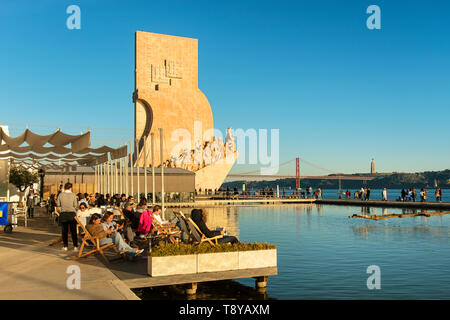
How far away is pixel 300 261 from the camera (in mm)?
9945

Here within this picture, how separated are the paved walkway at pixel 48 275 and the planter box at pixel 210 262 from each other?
611 millimetres

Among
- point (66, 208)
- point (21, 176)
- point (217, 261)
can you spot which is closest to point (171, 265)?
point (217, 261)

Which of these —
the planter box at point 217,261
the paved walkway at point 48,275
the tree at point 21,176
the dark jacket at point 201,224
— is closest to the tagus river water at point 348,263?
the planter box at point 217,261

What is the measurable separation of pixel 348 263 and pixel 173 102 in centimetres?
4946

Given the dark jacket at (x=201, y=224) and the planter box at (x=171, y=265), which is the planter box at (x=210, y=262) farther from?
the dark jacket at (x=201, y=224)

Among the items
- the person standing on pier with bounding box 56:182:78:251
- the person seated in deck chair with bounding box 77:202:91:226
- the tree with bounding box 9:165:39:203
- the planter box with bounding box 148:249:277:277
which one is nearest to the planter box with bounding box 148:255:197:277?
the planter box with bounding box 148:249:277:277

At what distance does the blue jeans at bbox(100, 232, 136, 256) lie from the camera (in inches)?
292

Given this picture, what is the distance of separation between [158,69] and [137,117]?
6.61m

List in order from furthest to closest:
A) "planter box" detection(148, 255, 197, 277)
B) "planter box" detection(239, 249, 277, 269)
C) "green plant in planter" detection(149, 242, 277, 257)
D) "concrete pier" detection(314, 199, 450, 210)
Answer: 1. "concrete pier" detection(314, 199, 450, 210)
2. "planter box" detection(239, 249, 277, 269)
3. "green plant in planter" detection(149, 242, 277, 257)
4. "planter box" detection(148, 255, 197, 277)

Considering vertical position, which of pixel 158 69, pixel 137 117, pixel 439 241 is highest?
pixel 158 69

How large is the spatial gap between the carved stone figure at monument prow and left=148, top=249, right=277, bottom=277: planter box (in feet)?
150

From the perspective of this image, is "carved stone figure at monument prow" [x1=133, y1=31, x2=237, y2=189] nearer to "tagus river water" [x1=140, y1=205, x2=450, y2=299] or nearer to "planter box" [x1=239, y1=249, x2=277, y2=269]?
"tagus river water" [x1=140, y1=205, x2=450, y2=299]
